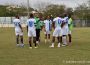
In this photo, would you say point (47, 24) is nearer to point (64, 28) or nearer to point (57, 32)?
point (64, 28)

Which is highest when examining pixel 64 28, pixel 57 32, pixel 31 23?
pixel 31 23

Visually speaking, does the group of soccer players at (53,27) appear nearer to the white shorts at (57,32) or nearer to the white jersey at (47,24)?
the white shorts at (57,32)

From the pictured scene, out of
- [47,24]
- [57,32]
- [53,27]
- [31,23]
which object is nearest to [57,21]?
[57,32]

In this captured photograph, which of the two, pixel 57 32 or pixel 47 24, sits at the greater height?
pixel 47 24

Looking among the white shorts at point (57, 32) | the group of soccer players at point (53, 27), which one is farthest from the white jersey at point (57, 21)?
the white shorts at point (57, 32)

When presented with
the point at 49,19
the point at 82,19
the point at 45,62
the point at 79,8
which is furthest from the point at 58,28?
the point at 79,8

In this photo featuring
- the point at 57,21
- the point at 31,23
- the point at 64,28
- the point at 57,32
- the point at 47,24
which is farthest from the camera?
the point at 47,24

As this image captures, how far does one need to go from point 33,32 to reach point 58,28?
5.77ft

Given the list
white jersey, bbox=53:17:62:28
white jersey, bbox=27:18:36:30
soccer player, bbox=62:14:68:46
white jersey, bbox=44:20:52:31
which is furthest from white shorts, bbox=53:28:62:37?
white jersey, bbox=44:20:52:31

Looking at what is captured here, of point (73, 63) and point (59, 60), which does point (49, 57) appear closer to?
point (59, 60)

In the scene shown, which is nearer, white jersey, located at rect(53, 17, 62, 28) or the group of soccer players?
the group of soccer players

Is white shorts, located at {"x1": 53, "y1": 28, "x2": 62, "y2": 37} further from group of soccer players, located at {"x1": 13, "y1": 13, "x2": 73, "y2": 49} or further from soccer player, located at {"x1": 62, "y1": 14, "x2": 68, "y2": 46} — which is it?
soccer player, located at {"x1": 62, "y1": 14, "x2": 68, "y2": 46}

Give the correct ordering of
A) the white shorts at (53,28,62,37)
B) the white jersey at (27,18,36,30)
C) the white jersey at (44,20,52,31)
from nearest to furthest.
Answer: the white jersey at (27,18,36,30), the white shorts at (53,28,62,37), the white jersey at (44,20,52,31)

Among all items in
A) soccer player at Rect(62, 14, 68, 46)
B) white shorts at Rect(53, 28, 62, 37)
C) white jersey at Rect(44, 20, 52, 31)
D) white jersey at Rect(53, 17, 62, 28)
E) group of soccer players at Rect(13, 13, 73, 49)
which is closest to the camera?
group of soccer players at Rect(13, 13, 73, 49)
